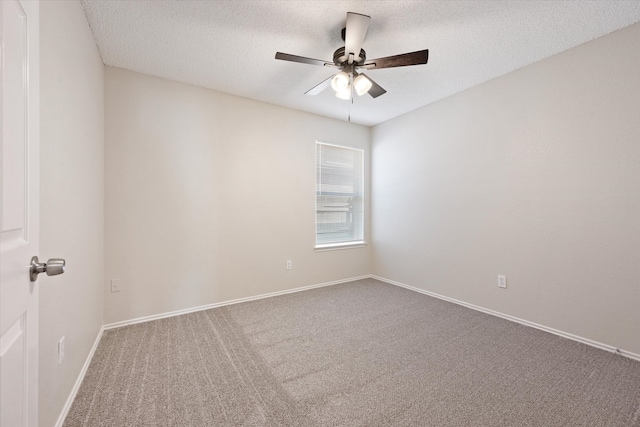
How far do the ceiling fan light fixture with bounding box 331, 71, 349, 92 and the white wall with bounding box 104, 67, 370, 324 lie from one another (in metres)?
1.55

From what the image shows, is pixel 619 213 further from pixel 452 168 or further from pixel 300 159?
pixel 300 159

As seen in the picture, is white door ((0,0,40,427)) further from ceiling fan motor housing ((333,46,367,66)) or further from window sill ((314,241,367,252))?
window sill ((314,241,367,252))

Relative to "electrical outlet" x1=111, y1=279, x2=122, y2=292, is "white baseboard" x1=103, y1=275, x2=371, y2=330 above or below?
below

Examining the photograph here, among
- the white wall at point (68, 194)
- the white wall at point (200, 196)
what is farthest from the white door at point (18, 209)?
the white wall at point (200, 196)

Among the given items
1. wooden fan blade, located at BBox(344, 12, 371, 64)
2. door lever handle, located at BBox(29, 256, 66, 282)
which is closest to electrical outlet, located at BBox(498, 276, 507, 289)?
wooden fan blade, located at BBox(344, 12, 371, 64)

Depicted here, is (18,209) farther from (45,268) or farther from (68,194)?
(68,194)

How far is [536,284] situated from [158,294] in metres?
3.69

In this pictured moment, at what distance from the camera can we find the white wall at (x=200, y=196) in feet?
8.45

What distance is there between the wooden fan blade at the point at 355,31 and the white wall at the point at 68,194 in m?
1.61

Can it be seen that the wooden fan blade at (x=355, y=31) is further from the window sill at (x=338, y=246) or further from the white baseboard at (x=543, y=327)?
the white baseboard at (x=543, y=327)

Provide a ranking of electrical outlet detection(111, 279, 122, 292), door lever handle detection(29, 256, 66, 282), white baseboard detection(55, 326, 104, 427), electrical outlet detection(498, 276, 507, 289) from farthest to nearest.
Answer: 1. electrical outlet detection(498, 276, 507, 289)
2. electrical outlet detection(111, 279, 122, 292)
3. white baseboard detection(55, 326, 104, 427)
4. door lever handle detection(29, 256, 66, 282)

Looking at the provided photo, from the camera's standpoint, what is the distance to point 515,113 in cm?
265

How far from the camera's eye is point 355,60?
2051mm

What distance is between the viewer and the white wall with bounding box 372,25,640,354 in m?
2.05
